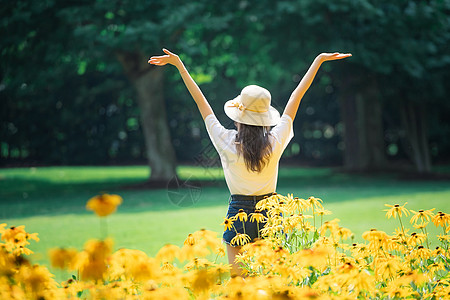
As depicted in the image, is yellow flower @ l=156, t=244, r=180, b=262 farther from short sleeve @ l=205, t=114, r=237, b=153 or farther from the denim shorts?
short sleeve @ l=205, t=114, r=237, b=153

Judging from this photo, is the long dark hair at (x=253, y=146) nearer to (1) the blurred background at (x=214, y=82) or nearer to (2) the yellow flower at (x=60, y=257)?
(2) the yellow flower at (x=60, y=257)

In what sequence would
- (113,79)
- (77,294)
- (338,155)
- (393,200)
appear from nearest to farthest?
(77,294) < (393,200) < (113,79) < (338,155)

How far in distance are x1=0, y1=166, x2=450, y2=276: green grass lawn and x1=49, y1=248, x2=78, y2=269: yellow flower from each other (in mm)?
3706

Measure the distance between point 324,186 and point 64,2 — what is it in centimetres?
881

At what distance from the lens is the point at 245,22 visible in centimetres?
1567

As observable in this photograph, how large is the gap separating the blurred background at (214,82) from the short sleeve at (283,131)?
3.82 meters

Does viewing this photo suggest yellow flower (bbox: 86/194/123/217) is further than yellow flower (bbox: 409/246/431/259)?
No

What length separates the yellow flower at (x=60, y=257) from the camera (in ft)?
6.95

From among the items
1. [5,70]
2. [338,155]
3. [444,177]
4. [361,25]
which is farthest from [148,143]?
[338,155]

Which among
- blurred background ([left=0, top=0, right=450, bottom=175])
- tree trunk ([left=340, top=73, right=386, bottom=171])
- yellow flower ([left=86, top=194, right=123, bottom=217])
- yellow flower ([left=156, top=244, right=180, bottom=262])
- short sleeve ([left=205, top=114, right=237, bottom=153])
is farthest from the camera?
tree trunk ([left=340, top=73, right=386, bottom=171])

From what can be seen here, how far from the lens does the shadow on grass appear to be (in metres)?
11.3

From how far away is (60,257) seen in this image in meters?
2.12

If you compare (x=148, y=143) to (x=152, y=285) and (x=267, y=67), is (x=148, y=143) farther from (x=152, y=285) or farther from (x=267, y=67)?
(x=152, y=285)

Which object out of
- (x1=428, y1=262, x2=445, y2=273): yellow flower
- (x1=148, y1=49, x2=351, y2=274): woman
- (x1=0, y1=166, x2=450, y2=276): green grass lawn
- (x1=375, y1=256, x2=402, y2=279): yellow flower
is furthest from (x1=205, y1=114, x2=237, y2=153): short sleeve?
(x1=0, y1=166, x2=450, y2=276): green grass lawn
